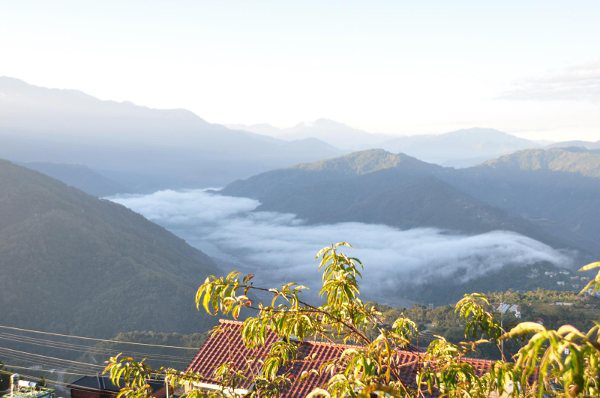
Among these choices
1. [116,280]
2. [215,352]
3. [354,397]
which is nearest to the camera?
[354,397]

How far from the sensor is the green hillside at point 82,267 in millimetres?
125188

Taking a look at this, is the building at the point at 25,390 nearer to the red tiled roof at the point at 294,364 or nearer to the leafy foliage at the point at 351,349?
the red tiled roof at the point at 294,364

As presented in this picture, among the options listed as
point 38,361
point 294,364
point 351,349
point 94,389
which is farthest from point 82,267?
point 351,349

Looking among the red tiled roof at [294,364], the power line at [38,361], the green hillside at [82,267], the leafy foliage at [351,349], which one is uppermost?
the leafy foliage at [351,349]

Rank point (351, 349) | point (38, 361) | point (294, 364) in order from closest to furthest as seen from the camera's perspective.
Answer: point (351, 349)
point (294, 364)
point (38, 361)

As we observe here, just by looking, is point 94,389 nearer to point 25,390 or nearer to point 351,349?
point 25,390

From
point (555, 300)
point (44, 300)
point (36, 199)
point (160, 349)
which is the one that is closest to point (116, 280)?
point (44, 300)

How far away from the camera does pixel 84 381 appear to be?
94.5 feet

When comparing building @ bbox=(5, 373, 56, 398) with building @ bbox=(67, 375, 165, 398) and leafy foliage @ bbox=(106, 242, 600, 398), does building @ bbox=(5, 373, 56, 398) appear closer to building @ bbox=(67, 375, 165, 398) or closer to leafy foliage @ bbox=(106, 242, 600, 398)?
building @ bbox=(67, 375, 165, 398)

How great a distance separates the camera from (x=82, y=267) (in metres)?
152

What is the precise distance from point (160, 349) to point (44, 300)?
58.8 metres

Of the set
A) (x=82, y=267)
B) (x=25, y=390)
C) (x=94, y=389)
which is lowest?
(x=82, y=267)

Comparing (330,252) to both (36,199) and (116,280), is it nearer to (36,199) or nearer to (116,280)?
(116,280)

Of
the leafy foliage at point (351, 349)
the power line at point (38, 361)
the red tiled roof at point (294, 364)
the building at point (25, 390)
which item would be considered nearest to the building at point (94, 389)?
the red tiled roof at point (294, 364)
